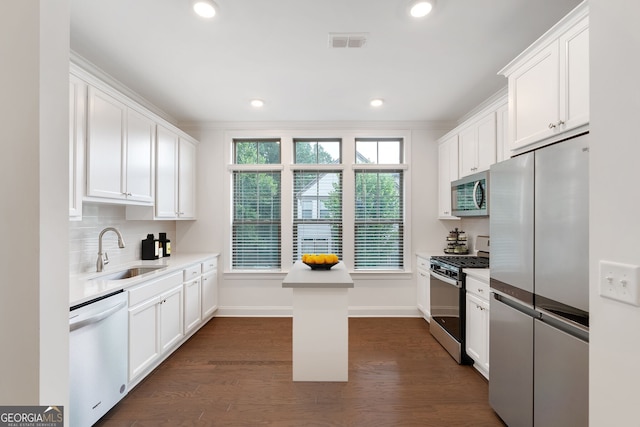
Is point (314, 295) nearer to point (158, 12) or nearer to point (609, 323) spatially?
point (609, 323)

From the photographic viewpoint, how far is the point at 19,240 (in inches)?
30.5

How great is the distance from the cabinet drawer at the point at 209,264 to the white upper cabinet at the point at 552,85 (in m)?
3.40

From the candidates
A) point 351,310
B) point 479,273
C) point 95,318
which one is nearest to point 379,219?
point 351,310

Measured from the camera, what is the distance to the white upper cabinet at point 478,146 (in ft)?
9.48

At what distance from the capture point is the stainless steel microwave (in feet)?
9.67

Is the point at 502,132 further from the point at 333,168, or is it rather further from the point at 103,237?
the point at 103,237

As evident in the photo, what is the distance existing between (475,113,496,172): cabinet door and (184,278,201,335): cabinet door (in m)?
3.34

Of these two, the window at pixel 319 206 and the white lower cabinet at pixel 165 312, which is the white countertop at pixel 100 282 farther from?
the window at pixel 319 206

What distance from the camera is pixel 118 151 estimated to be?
2.57 m

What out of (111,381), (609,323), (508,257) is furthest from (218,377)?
(609,323)

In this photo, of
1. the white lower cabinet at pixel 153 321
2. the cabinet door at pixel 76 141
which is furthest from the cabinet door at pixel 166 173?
the cabinet door at pixel 76 141

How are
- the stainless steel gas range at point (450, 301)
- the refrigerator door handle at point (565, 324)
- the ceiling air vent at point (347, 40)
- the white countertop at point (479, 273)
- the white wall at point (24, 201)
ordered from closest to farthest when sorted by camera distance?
the white wall at point (24, 201) → the refrigerator door handle at point (565, 324) → the ceiling air vent at point (347, 40) → the white countertop at point (479, 273) → the stainless steel gas range at point (450, 301)

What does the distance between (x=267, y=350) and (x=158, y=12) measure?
3.02 m

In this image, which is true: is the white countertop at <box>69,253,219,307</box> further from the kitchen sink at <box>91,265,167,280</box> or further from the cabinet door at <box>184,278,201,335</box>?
the cabinet door at <box>184,278,201,335</box>
